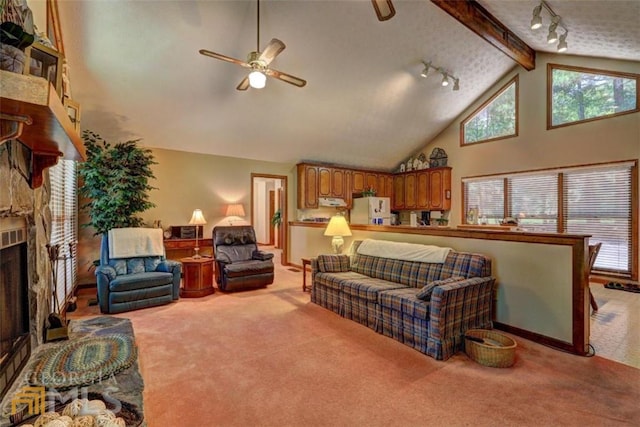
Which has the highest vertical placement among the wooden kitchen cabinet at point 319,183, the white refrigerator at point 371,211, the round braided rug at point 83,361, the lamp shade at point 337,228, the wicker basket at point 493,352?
the wooden kitchen cabinet at point 319,183

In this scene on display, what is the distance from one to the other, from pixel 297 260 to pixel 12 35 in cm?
591

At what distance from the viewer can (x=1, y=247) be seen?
1476 millimetres

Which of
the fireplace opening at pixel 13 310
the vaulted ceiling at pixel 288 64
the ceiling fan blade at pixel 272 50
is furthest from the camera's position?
the vaulted ceiling at pixel 288 64

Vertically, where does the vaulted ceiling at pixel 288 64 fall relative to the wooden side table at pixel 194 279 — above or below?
above

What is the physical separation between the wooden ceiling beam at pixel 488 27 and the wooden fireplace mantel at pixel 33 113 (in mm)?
4111

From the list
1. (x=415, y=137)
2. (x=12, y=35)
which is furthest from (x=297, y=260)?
(x=12, y=35)

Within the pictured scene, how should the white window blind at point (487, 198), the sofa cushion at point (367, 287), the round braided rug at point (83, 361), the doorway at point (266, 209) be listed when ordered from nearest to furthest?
the round braided rug at point (83, 361) → the sofa cushion at point (367, 287) → the white window blind at point (487, 198) → the doorway at point (266, 209)

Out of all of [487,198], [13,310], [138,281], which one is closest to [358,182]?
[487,198]

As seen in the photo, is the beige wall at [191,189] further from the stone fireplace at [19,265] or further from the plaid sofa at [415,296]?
the stone fireplace at [19,265]

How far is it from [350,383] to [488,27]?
17.1 feet

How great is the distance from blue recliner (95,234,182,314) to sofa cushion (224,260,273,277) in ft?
2.38

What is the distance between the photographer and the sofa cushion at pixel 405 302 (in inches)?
107

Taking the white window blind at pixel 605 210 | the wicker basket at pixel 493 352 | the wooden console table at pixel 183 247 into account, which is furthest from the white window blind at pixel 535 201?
the wooden console table at pixel 183 247

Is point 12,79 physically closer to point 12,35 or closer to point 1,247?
point 12,35
